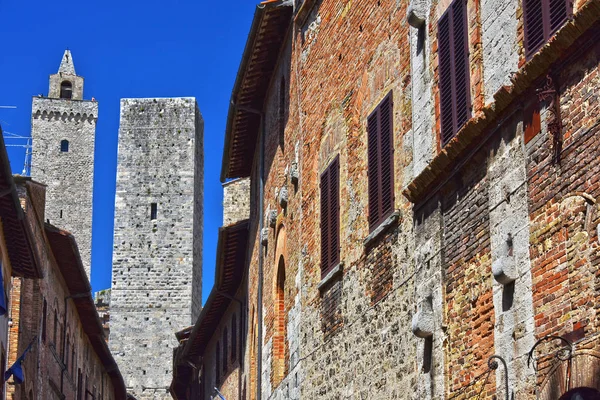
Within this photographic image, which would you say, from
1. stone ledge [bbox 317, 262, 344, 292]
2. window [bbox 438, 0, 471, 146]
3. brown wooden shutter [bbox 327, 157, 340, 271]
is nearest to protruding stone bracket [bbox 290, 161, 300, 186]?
brown wooden shutter [bbox 327, 157, 340, 271]

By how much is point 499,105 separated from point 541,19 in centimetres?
77

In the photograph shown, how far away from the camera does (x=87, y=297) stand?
105 ft

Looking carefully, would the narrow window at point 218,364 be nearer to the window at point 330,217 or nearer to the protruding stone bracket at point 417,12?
the window at point 330,217

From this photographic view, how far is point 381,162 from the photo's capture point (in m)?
12.7

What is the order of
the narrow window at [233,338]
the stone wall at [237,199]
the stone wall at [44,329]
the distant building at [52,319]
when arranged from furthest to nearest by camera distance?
1. the stone wall at [237,199]
2. the narrow window at [233,338]
3. the distant building at [52,319]
4. the stone wall at [44,329]

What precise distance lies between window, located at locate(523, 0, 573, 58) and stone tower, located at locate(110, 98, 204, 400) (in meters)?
43.8

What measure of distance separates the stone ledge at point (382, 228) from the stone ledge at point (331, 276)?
39.5 inches

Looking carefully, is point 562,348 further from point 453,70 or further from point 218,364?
point 218,364

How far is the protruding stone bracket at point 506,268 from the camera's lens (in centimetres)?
888

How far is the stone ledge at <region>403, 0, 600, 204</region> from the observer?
25.8 feet

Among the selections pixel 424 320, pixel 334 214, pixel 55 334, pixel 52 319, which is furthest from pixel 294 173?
pixel 55 334

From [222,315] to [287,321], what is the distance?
39.9 ft

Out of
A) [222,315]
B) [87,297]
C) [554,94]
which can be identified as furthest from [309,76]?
[87,297]

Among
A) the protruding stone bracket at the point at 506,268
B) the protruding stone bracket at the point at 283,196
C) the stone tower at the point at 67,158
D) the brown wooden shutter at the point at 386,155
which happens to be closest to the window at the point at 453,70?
the protruding stone bracket at the point at 506,268
